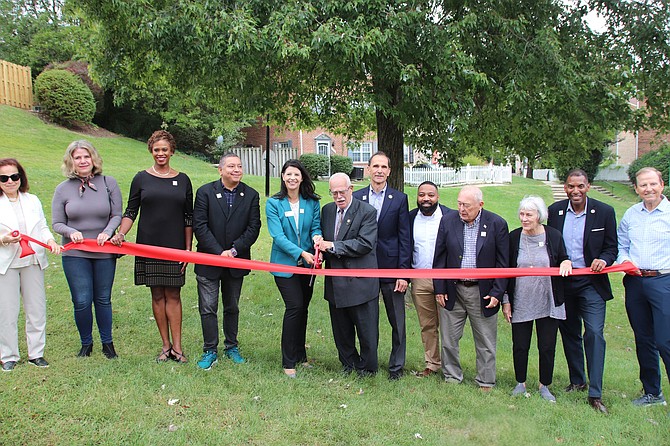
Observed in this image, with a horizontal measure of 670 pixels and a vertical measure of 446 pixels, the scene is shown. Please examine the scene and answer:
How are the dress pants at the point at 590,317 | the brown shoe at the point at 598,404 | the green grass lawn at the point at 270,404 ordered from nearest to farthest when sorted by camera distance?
the green grass lawn at the point at 270,404 → the brown shoe at the point at 598,404 → the dress pants at the point at 590,317

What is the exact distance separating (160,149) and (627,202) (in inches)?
1248

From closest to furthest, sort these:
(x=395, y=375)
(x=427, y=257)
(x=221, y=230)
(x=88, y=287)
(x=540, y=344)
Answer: (x=88, y=287) → (x=540, y=344) → (x=221, y=230) → (x=395, y=375) → (x=427, y=257)

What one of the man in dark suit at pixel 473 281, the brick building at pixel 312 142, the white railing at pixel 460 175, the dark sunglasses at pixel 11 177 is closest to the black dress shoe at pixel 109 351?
the dark sunglasses at pixel 11 177

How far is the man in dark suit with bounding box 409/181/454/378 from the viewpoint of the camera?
5504 mm

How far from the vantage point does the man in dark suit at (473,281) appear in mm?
5090

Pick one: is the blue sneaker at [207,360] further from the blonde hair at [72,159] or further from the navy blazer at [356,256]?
the blonde hair at [72,159]

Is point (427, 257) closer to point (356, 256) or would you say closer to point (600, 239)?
point (356, 256)

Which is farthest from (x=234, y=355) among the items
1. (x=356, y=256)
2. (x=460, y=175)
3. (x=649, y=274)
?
(x=460, y=175)

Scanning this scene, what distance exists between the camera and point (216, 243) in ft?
17.0

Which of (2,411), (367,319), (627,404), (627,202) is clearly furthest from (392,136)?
(627,202)

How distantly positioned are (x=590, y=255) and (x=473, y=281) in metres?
1.12

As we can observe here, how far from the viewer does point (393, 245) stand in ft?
18.0

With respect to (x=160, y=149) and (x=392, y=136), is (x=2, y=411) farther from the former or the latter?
(x=392, y=136)

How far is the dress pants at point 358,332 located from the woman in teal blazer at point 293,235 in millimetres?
391
